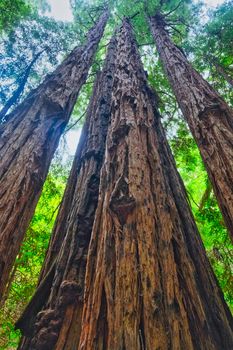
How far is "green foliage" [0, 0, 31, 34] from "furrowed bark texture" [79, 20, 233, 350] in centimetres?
565

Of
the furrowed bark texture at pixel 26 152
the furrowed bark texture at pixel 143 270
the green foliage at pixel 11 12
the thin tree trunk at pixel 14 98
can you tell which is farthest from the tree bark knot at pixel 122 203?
the green foliage at pixel 11 12

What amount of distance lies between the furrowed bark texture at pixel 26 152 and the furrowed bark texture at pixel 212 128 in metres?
1.57

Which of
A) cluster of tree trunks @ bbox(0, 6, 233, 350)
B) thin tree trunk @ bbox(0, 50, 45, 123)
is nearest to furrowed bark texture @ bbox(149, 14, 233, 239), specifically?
cluster of tree trunks @ bbox(0, 6, 233, 350)

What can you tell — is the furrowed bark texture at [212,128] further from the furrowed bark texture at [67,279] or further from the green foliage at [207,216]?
the furrowed bark texture at [67,279]

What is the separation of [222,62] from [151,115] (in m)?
5.36

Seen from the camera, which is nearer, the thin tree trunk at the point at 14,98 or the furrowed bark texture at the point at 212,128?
the furrowed bark texture at the point at 212,128

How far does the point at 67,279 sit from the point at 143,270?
0.85m

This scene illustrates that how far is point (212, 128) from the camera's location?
302 centimetres

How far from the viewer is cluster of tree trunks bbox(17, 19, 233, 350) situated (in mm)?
1443

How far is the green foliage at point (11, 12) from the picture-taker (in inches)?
256

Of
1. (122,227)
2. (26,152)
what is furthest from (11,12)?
(122,227)

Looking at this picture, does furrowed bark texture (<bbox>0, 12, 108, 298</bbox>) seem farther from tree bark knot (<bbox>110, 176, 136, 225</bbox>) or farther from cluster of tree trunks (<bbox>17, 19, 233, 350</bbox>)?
tree bark knot (<bbox>110, 176, 136, 225</bbox>)

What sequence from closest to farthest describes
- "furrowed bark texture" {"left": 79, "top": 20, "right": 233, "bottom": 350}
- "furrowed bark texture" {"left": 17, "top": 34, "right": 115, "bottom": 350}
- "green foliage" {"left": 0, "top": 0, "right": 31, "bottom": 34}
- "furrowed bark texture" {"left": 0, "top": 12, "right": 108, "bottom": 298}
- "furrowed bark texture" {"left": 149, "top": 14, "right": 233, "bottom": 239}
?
"furrowed bark texture" {"left": 79, "top": 20, "right": 233, "bottom": 350} < "furrowed bark texture" {"left": 17, "top": 34, "right": 115, "bottom": 350} < "furrowed bark texture" {"left": 0, "top": 12, "right": 108, "bottom": 298} < "furrowed bark texture" {"left": 149, "top": 14, "right": 233, "bottom": 239} < "green foliage" {"left": 0, "top": 0, "right": 31, "bottom": 34}

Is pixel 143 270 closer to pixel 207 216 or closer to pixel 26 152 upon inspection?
pixel 26 152
